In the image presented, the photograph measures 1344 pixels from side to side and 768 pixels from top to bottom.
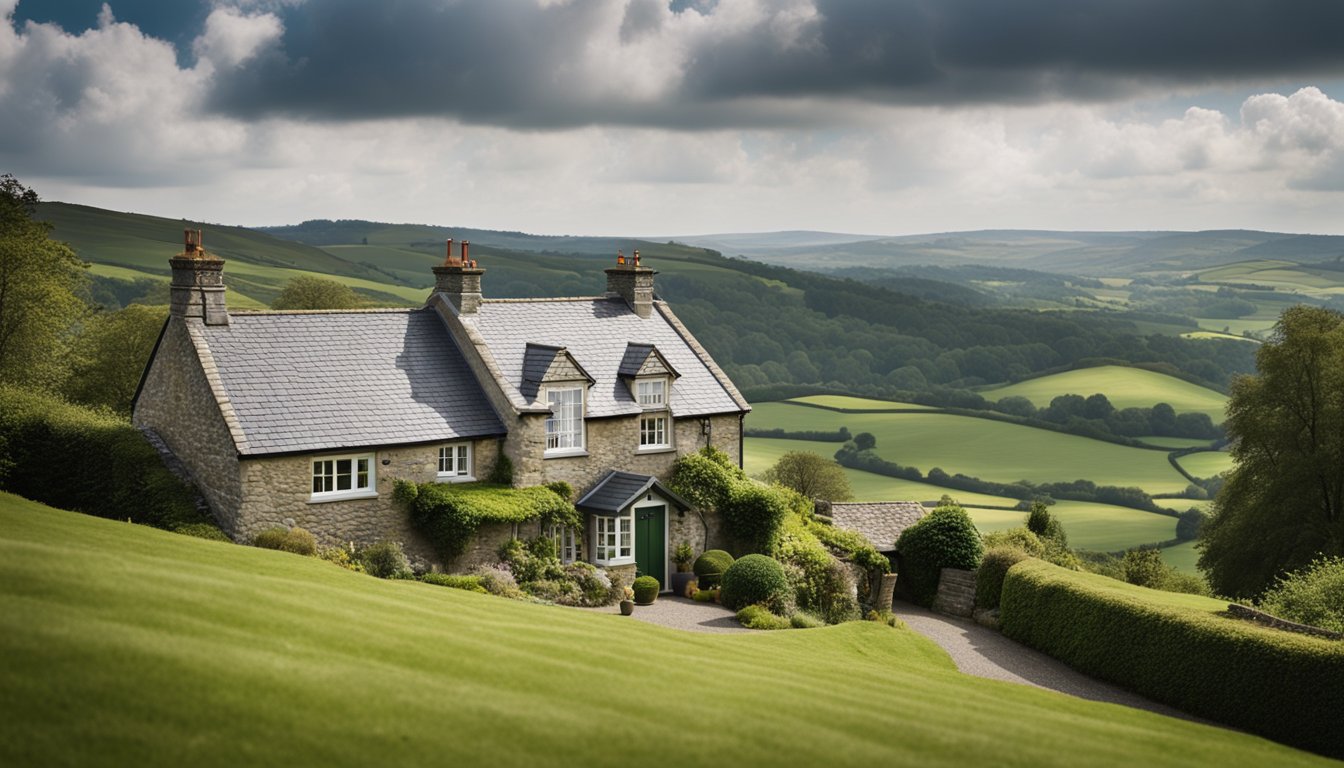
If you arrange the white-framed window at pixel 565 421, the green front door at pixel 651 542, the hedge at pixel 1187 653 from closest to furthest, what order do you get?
the hedge at pixel 1187 653 < the white-framed window at pixel 565 421 < the green front door at pixel 651 542

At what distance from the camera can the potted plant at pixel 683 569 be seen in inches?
1464

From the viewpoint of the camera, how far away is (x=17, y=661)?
13484 millimetres

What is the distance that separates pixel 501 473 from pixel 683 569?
22.7 feet

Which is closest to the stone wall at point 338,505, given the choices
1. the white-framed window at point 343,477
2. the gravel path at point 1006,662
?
the white-framed window at point 343,477

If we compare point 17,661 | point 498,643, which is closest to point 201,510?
point 498,643

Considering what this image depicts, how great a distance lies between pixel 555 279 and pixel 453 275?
127300 mm

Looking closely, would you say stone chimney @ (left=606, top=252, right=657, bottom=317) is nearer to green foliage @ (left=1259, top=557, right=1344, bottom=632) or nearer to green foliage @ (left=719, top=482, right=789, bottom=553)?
green foliage @ (left=719, top=482, right=789, bottom=553)

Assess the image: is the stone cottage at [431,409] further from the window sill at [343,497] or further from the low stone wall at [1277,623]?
the low stone wall at [1277,623]

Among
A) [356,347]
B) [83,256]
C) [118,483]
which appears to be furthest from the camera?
[83,256]

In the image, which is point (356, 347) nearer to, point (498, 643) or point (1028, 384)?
point (498, 643)

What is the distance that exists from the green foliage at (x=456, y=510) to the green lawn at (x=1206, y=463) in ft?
255

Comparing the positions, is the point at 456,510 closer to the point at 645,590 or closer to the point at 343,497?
the point at 343,497

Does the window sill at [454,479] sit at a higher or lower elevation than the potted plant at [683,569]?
higher

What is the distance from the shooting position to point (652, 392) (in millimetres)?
38938
